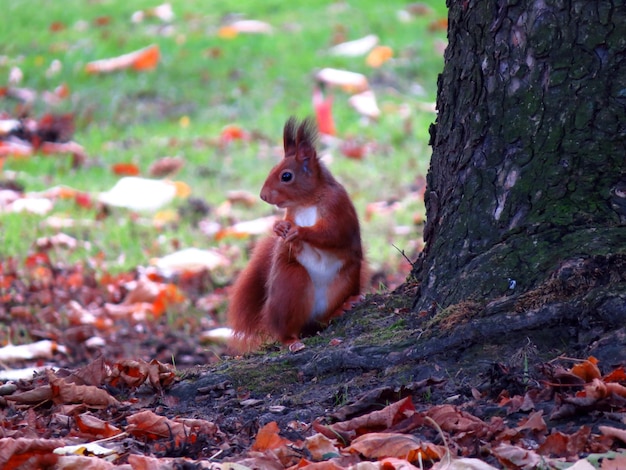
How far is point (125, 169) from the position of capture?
25.1ft

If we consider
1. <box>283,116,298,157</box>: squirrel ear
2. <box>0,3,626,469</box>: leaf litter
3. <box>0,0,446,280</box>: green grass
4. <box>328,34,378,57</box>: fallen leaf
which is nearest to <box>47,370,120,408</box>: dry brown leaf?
<box>0,3,626,469</box>: leaf litter

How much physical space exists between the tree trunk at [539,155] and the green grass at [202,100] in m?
2.94

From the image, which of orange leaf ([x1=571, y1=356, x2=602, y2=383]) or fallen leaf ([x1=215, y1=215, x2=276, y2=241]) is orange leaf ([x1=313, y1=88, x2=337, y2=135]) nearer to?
fallen leaf ([x1=215, y1=215, x2=276, y2=241])

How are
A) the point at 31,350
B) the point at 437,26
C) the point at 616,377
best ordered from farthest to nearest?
1. the point at 437,26
2. the point at 31,350
3. the point at 616,377

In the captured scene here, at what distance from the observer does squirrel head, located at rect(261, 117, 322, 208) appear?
13.2 feet

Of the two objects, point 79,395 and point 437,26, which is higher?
point 437,26

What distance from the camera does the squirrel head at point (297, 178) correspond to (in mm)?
4023

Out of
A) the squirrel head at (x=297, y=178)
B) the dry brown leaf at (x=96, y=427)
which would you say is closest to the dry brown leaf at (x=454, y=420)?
the dry brown leaf at (x=96, y=427)

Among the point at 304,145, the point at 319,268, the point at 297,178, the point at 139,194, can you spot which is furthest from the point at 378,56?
the point at 319,268

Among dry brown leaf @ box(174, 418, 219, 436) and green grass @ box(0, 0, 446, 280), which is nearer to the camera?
dry brown leaf @ box(174, 418, 219, 436)

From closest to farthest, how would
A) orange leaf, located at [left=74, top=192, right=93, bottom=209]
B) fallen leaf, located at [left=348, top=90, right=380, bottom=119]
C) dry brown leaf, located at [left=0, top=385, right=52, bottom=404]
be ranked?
dry brown leaf, located at [left=0, top=385, right=52, bottom=404] < orange leaf, located at [left=74, top=192, right=93, bottom=209] < fallen leaf, located at [left=348, top=90, right=380, bottom=119]

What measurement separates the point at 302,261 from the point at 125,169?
4088 mm

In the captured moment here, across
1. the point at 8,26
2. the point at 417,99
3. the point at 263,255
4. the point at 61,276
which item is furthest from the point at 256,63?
the point at 263,255

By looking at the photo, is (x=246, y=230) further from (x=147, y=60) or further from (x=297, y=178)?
(x=147, y=60)
